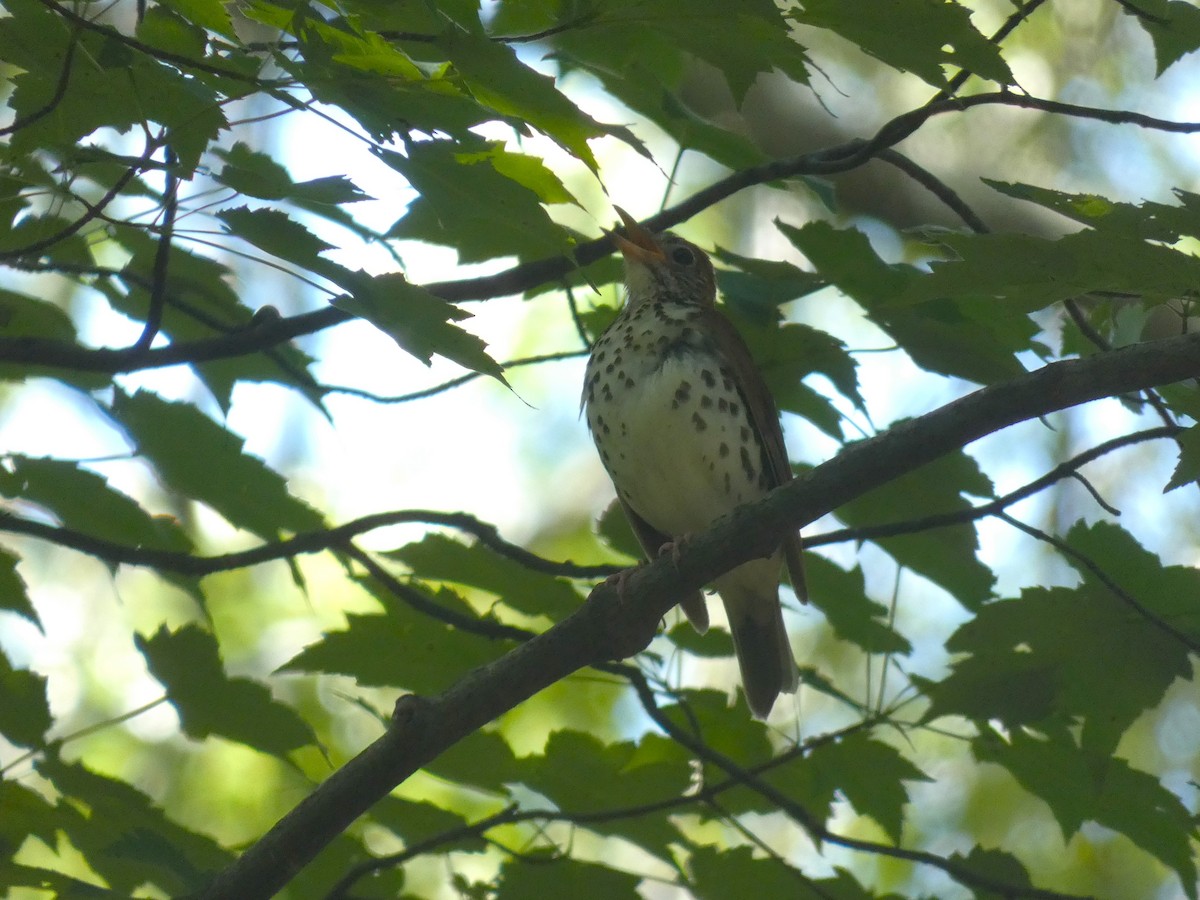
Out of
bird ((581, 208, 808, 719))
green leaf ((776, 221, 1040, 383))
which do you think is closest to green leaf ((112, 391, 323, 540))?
green leaf ((776, 221, 1040, 383))

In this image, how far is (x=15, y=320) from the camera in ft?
14.1

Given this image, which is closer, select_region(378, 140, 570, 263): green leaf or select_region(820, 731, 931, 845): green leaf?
select_region(378, 140, 570, 263): green leaf

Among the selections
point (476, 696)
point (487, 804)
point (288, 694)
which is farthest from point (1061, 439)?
point (476, 696)

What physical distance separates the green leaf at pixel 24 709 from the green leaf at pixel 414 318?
1.66 meters

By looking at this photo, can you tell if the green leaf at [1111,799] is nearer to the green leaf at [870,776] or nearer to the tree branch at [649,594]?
the green leaf at [870,776]

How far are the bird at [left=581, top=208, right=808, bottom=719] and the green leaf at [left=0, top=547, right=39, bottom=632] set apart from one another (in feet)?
8.70

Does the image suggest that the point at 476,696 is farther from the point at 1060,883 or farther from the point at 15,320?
the point at 1060,883

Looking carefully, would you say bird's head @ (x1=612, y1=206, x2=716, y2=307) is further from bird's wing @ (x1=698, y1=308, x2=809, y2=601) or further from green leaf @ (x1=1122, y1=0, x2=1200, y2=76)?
green leaf @ (x1=1122, y1=0, x2=1200, y2=76)

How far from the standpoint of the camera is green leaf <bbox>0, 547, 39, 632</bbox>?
149 inches

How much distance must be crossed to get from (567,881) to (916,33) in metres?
2.71

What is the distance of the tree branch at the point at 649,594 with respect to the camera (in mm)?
3330

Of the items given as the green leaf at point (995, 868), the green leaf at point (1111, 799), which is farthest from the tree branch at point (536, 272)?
the green leaf at point (995, 868)

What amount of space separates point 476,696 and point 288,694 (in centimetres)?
909

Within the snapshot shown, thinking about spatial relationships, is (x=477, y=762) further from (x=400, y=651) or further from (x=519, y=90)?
(x=519, y=90)
